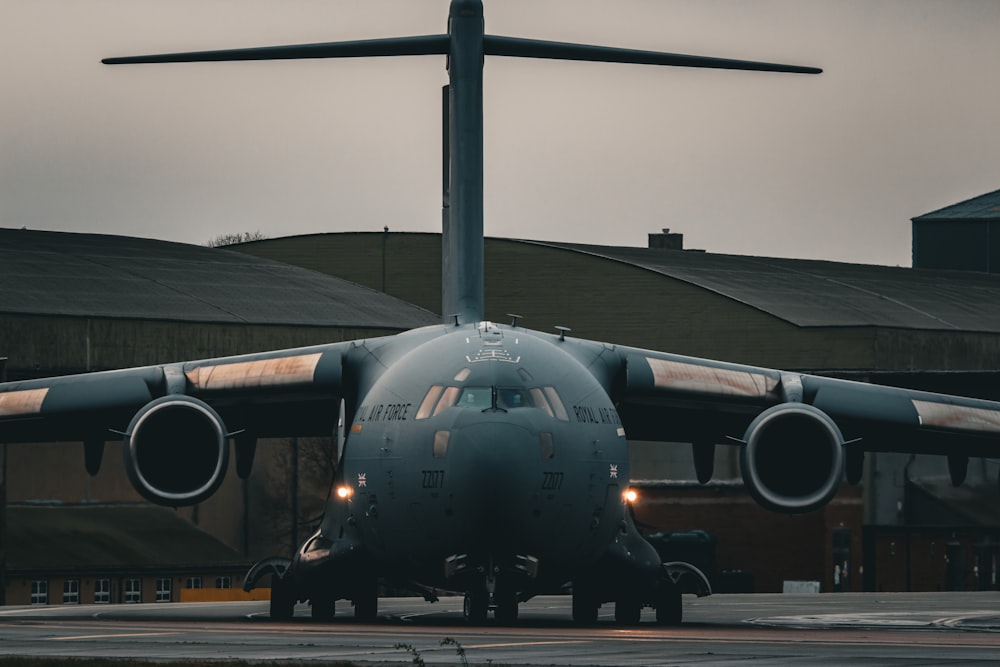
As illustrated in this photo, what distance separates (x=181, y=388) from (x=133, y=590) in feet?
72.8

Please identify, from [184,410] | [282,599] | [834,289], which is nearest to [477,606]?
[282,599]

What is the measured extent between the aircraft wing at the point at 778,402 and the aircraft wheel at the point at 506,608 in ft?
11.5

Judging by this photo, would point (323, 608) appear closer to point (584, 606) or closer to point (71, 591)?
point (584, 606)

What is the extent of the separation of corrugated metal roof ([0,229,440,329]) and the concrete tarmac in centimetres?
1745

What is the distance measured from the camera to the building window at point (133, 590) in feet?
149

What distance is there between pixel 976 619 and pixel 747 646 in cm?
1007

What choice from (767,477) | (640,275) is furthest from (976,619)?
(640,275)

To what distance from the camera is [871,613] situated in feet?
95.2

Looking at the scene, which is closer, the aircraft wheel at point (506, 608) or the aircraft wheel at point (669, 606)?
the aircraft wheel at point (506, 608)

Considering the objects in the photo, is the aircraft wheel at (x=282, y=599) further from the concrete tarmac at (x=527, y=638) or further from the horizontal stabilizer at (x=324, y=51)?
the horizontal stabilizer at (x=324, y=51)

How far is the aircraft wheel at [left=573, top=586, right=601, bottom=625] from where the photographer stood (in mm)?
23594

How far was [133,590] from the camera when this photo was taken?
45.7 m

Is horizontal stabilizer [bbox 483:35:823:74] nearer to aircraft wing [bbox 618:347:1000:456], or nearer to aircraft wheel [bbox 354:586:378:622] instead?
aircraft wing [bbox 618:347:1000:456]

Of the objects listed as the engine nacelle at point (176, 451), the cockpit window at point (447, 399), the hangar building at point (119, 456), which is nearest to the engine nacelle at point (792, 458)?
the cockpit window at point (447, 399)
